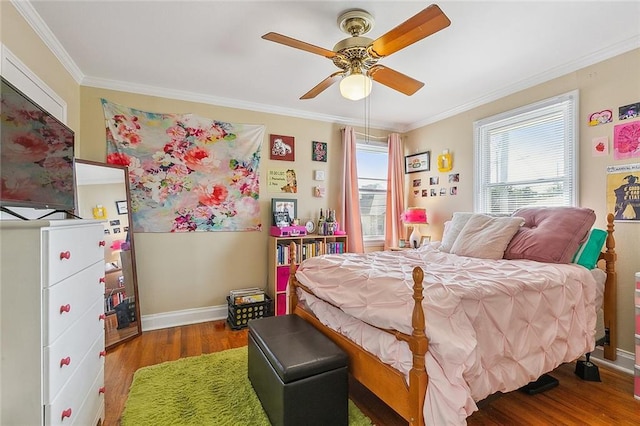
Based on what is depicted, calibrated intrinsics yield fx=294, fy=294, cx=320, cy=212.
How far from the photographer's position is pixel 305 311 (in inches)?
89.4

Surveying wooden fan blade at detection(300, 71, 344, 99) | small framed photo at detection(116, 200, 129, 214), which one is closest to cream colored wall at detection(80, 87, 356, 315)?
small framed photo at detection(116, 200, 129, 214)

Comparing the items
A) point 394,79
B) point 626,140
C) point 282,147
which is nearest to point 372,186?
point 282,147

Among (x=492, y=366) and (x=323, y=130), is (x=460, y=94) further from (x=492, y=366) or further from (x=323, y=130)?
(x=492, y=366)

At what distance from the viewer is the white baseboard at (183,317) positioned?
→ 10.2ft

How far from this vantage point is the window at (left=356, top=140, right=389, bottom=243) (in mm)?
4277

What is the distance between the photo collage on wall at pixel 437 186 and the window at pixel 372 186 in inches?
18.7

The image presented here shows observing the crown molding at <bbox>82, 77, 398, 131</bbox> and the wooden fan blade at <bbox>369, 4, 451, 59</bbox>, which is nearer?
the wooden fan blade at <bbox>369, 4, 451, 59</bbox>

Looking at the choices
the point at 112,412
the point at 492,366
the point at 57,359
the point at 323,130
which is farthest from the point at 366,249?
the point at 57,359

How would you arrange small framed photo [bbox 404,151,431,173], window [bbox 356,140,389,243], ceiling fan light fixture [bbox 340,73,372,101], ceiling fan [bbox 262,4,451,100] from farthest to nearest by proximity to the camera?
window [bbox 356,140,389,243]
small framed photo [bbox 404,151,431,173]
ceiling fan light fixture [bbox 340,73,372,101]
ceiling fan [bbox 262,4,451,100]

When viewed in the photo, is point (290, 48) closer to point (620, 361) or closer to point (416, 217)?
point (416, 217)

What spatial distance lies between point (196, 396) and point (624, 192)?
3484mm

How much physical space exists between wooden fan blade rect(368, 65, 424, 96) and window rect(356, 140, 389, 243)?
1884mm

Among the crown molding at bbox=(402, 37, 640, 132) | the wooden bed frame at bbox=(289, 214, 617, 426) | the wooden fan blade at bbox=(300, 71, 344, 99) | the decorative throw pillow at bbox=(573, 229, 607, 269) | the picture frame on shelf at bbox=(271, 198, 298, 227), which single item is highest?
the crown molding at bbox=(402, 37, 640, 132)

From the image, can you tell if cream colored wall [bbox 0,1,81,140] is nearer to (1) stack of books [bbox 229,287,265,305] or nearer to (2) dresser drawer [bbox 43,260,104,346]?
(2) dresser drawer [bbox 43,260,104,346]
